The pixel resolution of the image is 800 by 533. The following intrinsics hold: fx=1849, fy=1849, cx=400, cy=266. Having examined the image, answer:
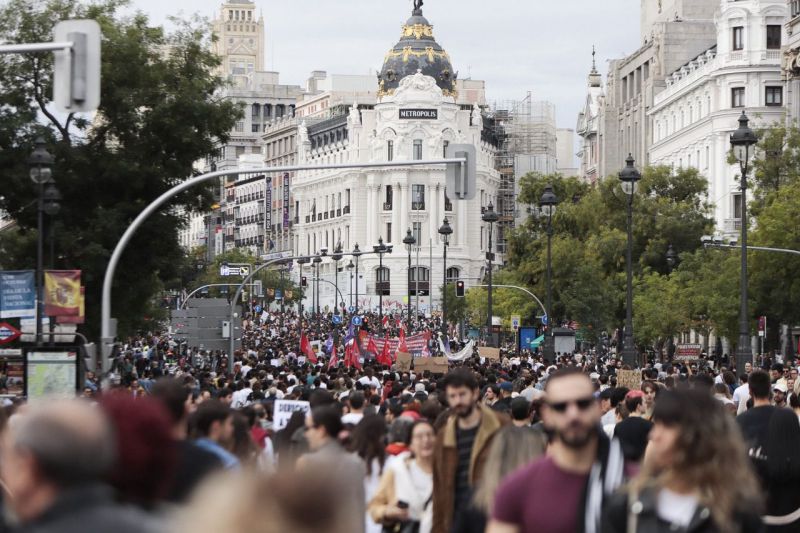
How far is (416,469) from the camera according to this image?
11.0 meters

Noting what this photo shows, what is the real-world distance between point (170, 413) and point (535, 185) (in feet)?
298

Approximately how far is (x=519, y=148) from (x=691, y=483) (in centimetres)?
16895

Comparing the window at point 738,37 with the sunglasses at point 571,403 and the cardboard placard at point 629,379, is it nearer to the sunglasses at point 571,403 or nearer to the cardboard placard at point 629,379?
the cardboard placard at point 629,379

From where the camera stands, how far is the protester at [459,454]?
10.3 m

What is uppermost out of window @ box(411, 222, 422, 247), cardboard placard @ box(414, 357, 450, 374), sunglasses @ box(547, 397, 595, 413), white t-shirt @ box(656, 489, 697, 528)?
window @ box(411, 222, 422, 247)

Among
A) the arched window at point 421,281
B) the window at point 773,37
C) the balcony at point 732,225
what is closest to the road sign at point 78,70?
the balcony at point 732,225

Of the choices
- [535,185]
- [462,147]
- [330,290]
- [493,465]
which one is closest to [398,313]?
[330,290]

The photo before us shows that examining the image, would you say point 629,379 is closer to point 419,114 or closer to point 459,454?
point 459,454

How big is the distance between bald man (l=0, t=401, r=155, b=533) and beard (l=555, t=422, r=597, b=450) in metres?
2.57

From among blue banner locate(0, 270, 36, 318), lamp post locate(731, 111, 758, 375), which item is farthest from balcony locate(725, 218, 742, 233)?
blue banner locate(0, 270, 36, 318)

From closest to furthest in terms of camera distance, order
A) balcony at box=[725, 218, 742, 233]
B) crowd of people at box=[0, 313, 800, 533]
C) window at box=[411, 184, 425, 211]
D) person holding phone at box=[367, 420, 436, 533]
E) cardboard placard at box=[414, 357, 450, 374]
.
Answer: crowd of people at box=[0, 313, 800, 533] → person holding phone at box=[367, 420, 436, 533] → cardboard placard at box=[414, 357, 450, 374] → balcony at box=[725, 218, 742, 233] → window at box=[411, 184, 425, 211]

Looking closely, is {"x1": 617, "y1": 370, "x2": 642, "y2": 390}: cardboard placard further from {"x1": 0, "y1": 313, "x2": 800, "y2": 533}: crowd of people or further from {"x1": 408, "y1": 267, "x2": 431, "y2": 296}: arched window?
{"x1": 408, "y1": 267, "x2": 431, "y2": 296}: arched window

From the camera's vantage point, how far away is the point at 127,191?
131ft

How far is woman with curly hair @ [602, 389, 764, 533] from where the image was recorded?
282 inches
